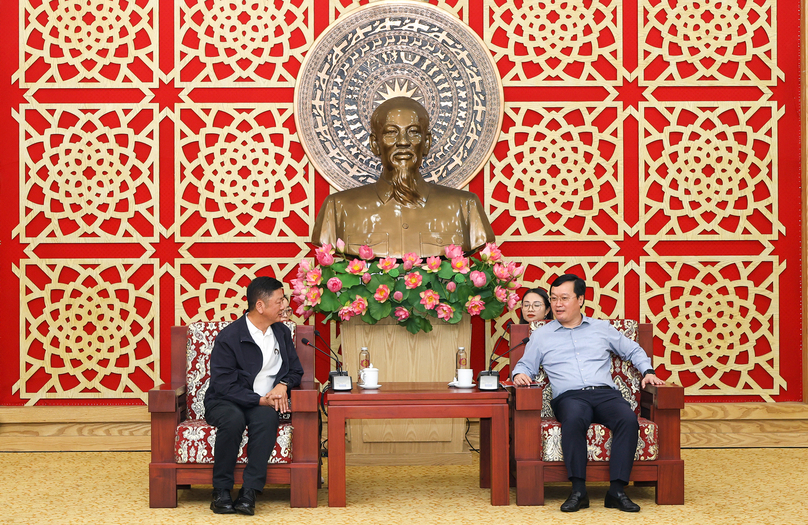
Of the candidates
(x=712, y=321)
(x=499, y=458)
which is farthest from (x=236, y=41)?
(x=712, y=321)

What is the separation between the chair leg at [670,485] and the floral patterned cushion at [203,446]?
1747 millimetres

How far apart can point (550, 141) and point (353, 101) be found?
1.38 meters

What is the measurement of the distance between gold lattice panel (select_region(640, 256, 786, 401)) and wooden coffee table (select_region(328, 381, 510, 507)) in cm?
209

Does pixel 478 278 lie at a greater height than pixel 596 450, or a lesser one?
greater

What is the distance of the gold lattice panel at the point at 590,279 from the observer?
5.18 m

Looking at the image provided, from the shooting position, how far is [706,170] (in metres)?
5.23

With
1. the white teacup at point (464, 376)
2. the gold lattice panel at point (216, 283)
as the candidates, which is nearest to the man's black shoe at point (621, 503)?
the white teacup at point (464, 376)

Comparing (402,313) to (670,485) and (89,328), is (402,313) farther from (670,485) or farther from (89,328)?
(89,328)

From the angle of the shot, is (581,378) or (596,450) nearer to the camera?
(596,450)

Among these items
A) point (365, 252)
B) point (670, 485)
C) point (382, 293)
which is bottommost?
point (670, 485)

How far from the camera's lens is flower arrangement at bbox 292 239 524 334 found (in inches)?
168

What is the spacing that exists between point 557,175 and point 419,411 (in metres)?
2.37

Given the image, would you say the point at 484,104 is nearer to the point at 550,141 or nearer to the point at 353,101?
the point at 550,141

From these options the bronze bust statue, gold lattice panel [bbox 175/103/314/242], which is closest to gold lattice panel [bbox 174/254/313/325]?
gold lattice panel [bbox 175/103/314/242]
